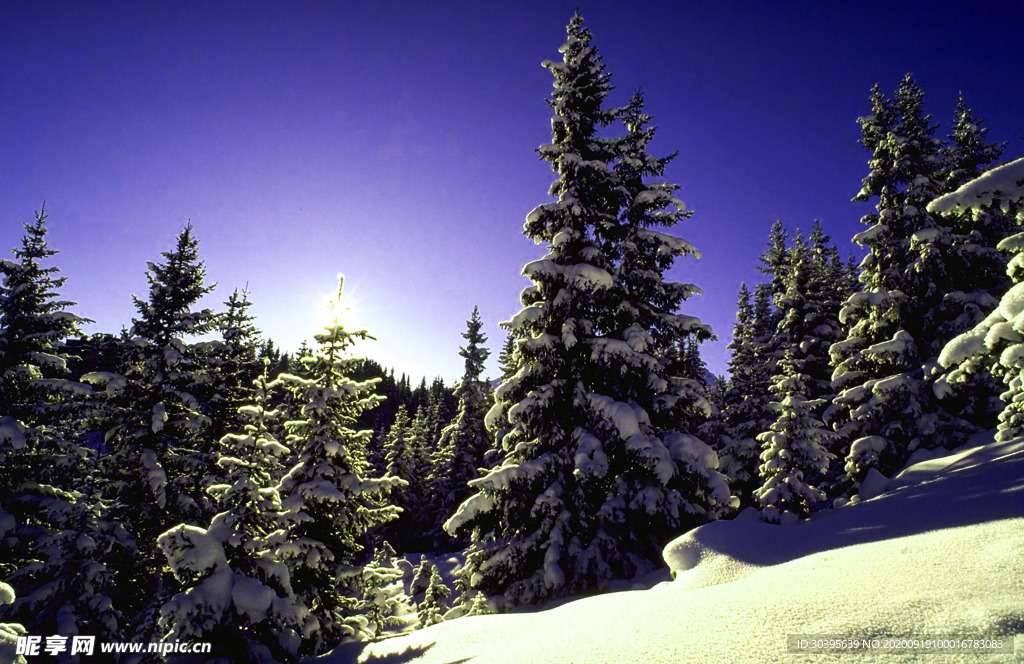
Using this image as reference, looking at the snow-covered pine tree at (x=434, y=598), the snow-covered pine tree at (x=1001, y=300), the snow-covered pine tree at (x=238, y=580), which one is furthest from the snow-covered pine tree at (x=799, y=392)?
the snow-covered pine tree at (x=434, y=598)

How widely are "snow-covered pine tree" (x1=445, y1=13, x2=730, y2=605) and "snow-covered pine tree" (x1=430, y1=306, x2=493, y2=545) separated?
27.8 meters

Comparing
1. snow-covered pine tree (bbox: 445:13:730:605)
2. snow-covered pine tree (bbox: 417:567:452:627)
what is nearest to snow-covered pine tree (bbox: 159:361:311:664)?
snow-covered pine tree (bbox: 445:13:730:605)

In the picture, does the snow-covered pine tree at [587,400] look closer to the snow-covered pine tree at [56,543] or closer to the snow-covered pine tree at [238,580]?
the snow-covered pine tree at [238,580]

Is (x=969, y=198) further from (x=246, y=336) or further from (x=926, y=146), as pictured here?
(x=246, y=336)

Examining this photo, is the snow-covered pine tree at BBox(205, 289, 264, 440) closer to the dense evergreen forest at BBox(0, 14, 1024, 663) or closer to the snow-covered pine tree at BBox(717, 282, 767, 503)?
the dense evergreen forest at BBox(0, 14, 1024, 663)

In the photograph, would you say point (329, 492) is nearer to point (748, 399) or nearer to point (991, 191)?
point (991, 191)

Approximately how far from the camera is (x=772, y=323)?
96.1ft

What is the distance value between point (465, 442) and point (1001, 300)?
126 feet

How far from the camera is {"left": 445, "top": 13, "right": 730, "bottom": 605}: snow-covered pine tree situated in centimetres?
1181

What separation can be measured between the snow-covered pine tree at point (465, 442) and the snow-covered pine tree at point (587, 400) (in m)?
27.8

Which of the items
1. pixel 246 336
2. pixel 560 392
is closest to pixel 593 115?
pixel 560 392

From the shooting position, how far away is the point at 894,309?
1720cm

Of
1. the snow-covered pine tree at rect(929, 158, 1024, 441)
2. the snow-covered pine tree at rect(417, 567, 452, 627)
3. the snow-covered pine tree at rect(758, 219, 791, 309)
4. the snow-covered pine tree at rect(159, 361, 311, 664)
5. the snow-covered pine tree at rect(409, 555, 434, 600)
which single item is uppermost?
the snow-covered pine tree at rect(758, 219, 791, 309)

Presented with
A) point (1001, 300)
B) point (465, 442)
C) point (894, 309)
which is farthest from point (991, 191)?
point (465, 442)
